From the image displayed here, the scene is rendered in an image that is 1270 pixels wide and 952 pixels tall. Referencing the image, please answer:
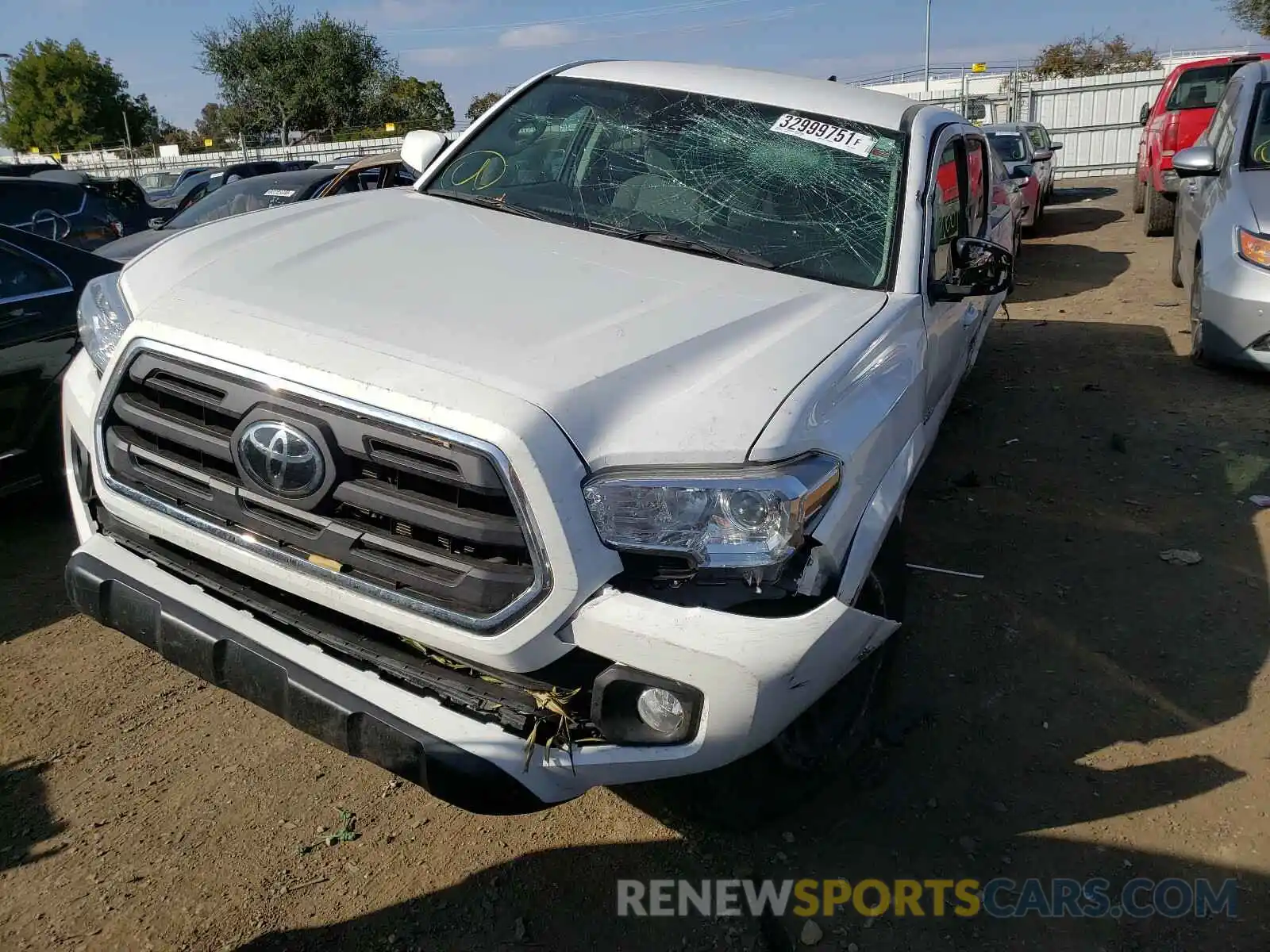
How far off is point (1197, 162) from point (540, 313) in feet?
18.7

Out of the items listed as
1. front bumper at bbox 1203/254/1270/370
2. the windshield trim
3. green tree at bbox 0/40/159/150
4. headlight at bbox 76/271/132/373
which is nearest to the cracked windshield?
headlight at bbox 76/271/132/373

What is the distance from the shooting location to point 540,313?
2428 mm

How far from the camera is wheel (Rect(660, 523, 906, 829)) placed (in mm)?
2494

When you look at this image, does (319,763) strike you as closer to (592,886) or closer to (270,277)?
(592,886)

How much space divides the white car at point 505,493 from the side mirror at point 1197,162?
447 cm

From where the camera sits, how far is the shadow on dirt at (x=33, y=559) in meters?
3.78

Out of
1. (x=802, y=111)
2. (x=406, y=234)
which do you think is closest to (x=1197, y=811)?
(x=802, y=111)

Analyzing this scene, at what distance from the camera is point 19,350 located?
13.7 feet

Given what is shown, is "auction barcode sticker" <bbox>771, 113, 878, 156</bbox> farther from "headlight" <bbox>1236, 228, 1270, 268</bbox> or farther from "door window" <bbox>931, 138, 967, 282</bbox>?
"headlight" <bbox>1236, 228, 1270, 268</bbox>

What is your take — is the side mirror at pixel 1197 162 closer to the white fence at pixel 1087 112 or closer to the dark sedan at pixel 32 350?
the dark sedan at pixel 32 350

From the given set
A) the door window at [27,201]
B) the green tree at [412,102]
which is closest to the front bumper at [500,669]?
the door window at [27,201]

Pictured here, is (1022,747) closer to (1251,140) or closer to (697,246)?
(697,246)

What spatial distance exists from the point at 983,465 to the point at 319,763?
12.7 feet

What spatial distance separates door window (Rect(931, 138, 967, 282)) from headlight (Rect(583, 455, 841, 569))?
1500mm
